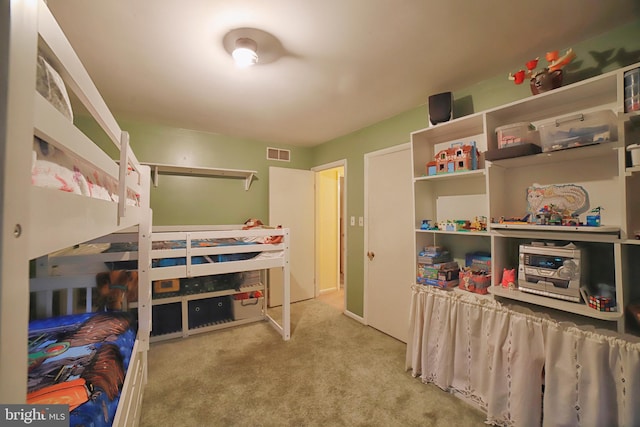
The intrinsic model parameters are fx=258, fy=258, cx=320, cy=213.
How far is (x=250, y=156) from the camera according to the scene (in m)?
3.63

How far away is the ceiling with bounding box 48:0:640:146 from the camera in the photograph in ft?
4.33

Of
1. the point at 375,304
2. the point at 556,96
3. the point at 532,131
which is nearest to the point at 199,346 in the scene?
the point at 375,304

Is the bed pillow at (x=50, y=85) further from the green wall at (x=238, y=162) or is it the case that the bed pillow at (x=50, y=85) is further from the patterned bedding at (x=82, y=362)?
the green wall at (x=238, y=162)

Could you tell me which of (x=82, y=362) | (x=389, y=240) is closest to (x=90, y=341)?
(x=82, y=362)

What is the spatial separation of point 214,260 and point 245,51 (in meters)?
1.79

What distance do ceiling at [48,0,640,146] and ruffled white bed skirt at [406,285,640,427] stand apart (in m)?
1.66

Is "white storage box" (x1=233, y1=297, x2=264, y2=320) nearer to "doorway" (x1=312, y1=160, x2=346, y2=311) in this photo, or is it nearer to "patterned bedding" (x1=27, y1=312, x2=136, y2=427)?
"doorway" (x1=312, y1=160, x2=346, y2=311)

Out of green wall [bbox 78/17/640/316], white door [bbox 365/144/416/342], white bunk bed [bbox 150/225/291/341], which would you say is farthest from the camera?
green wall [bbox 78/17/640/316]

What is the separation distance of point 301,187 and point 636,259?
3252 millimetres

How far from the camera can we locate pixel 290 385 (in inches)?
76.4

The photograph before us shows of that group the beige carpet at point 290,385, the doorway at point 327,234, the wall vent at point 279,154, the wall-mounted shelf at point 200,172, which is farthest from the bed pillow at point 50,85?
the doorway at point 327,234
